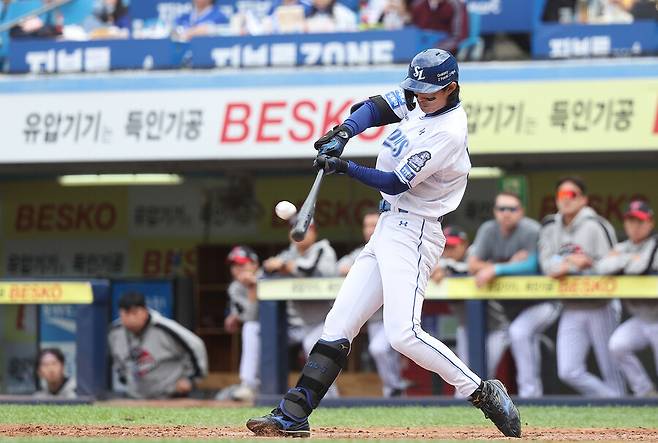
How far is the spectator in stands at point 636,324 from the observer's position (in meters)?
8.91

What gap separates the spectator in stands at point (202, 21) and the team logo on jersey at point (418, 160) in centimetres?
564

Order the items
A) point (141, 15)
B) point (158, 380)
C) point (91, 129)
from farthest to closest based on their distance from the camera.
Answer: point (141, 15)
point (91, 129)
point (158, 380)

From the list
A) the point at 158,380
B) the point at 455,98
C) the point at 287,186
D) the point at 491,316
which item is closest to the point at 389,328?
the point at 455,98

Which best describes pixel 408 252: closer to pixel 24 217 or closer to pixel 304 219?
pixel 304 219

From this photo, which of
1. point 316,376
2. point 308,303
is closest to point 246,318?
point 308,303

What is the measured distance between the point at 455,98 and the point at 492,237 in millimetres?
3711

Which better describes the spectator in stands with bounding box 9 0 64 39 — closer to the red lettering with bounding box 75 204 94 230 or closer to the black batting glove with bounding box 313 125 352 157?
the red lettering with bounding box 75 204 94 230

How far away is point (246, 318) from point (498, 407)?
176 inches

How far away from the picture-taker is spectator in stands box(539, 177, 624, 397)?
356 inches

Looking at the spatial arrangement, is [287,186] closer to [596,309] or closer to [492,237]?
[492,237]

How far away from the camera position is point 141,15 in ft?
40.3

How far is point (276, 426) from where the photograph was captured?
5.73 metres

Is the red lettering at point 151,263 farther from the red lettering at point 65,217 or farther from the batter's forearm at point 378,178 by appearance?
the batter's forearm at point 378,178

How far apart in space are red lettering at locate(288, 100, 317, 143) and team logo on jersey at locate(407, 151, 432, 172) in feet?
16.2
